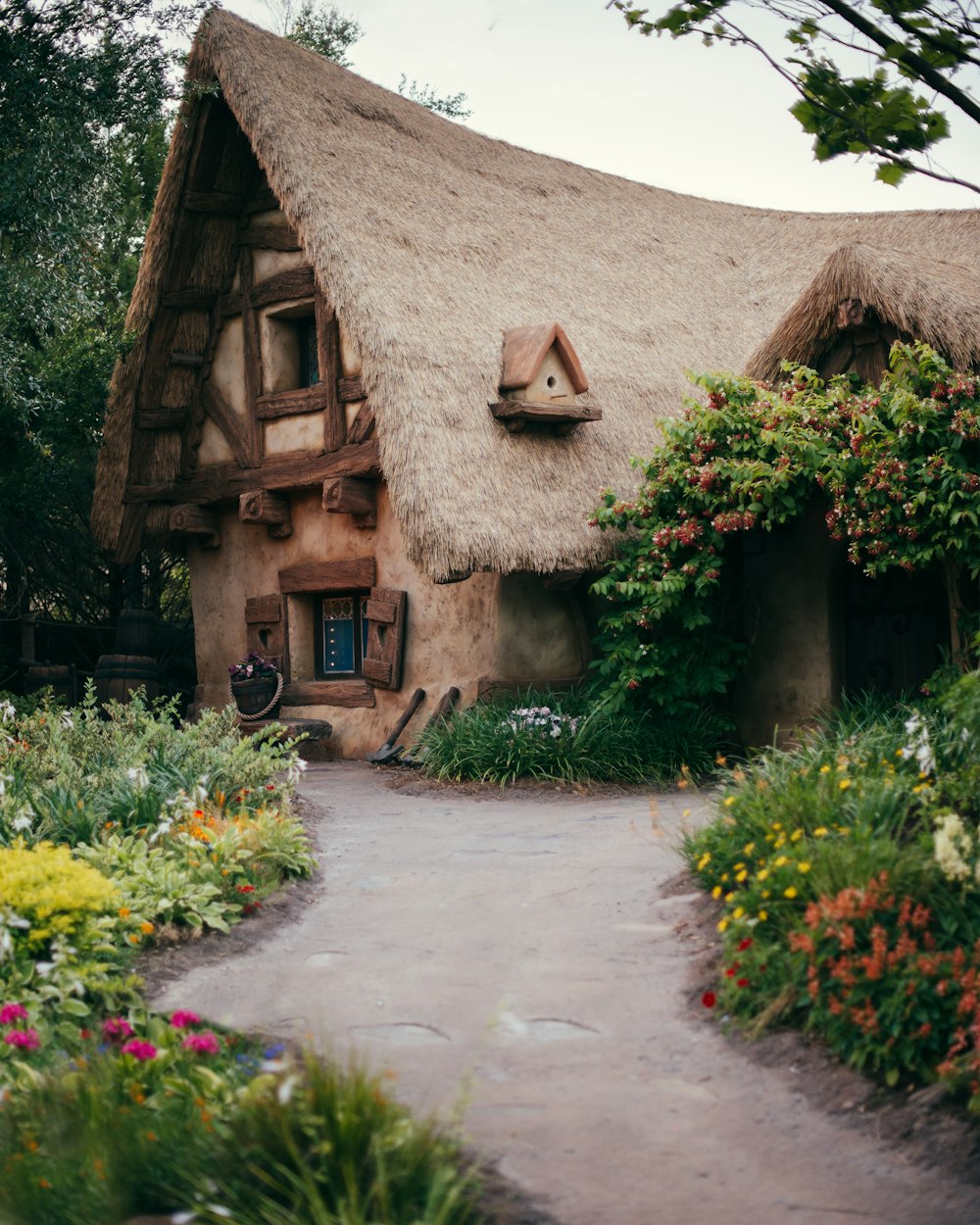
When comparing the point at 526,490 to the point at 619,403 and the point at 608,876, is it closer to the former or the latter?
the point at 619,403

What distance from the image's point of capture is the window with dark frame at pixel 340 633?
1200cm

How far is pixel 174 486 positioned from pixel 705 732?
618 centimetres

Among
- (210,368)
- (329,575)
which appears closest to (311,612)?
(329,575)

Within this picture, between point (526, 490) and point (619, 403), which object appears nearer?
point (526, 490)

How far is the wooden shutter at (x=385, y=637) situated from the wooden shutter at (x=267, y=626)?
1343mm

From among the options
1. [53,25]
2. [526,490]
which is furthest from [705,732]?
[53,25]

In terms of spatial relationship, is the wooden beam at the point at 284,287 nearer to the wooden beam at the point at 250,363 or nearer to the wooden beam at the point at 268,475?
the wooden beam at the point at 250,363

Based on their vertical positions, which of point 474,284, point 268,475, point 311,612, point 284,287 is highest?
point 284,287

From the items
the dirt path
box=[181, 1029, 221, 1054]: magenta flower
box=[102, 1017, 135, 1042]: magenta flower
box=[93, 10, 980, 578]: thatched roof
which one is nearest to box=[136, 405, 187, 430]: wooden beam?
box=[93, 10, 980, 578]: thatched roof

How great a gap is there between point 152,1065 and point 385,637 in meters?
7.60

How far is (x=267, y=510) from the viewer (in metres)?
12.0

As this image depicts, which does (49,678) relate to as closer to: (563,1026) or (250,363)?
(250,363)

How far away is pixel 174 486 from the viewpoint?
42.3 feet

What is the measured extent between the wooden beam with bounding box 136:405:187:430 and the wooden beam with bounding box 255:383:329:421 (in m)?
1.15
